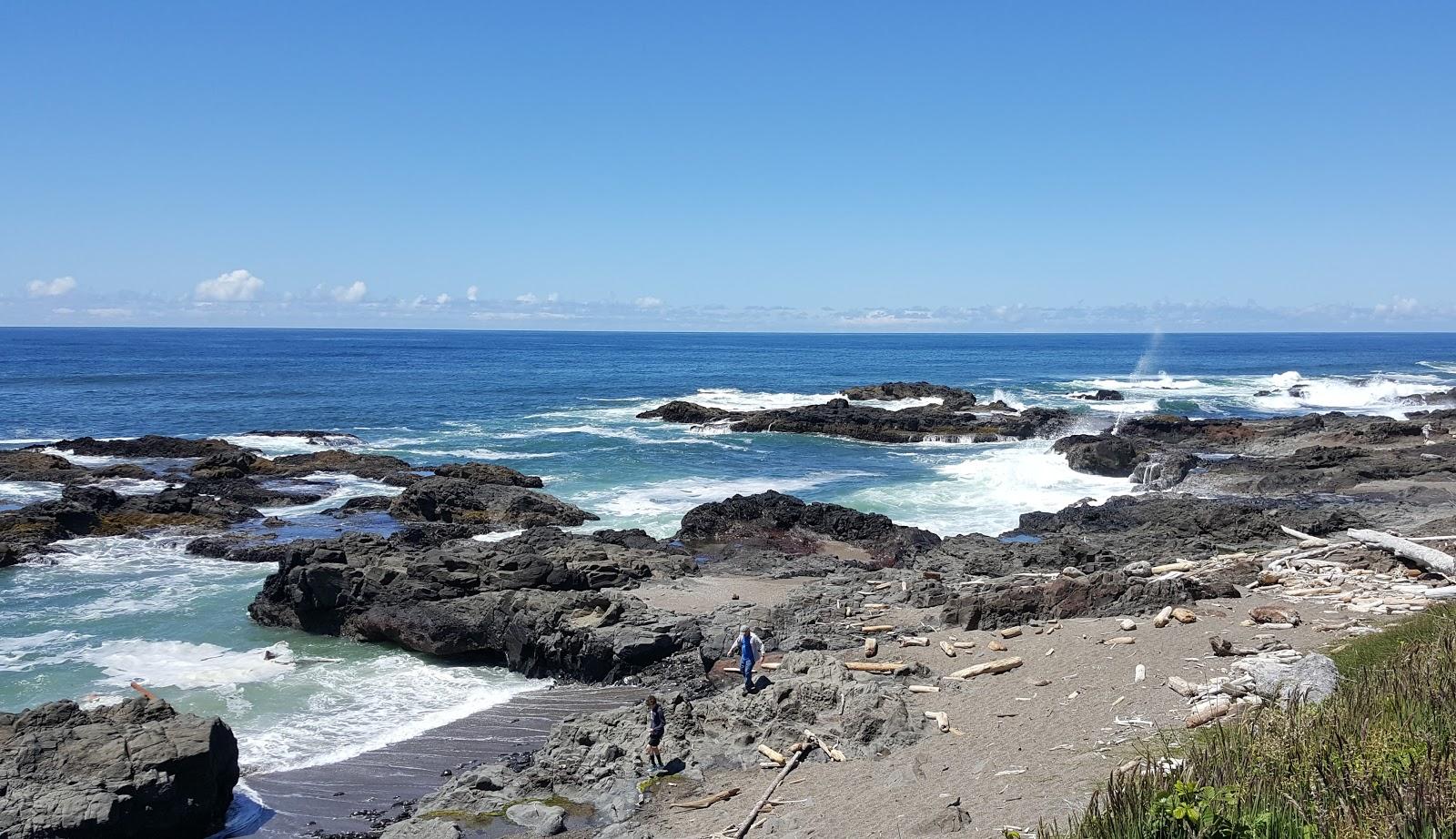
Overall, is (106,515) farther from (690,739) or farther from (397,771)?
(690,739)

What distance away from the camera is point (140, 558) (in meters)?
24.2

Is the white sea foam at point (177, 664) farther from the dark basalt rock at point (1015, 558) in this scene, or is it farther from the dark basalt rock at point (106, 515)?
the dark basalt rock at point (1015, 558)

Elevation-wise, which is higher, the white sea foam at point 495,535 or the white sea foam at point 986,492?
the white sea foam at point 986,492

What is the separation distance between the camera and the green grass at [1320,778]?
5828mm

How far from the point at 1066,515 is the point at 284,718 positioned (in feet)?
65.7

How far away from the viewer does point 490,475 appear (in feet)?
112

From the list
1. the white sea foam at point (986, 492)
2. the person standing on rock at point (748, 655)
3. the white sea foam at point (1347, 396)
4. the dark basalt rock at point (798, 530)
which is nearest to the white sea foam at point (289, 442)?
the dark basalt rock at point (798, 530)

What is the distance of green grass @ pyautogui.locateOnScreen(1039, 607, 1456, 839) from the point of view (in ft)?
19.1

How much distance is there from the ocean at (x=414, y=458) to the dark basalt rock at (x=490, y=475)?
3.34ft

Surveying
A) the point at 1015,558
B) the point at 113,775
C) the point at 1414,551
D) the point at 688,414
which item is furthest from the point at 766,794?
the point at 688,414

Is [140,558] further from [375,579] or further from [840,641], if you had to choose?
[840,641]

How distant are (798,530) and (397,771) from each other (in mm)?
15092

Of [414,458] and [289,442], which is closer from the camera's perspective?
[414,458]

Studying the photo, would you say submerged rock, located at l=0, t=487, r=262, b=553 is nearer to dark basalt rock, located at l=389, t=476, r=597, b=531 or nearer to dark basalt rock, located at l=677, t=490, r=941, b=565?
dark basalt rock, located at l=389, t=476, r=597, b=531
